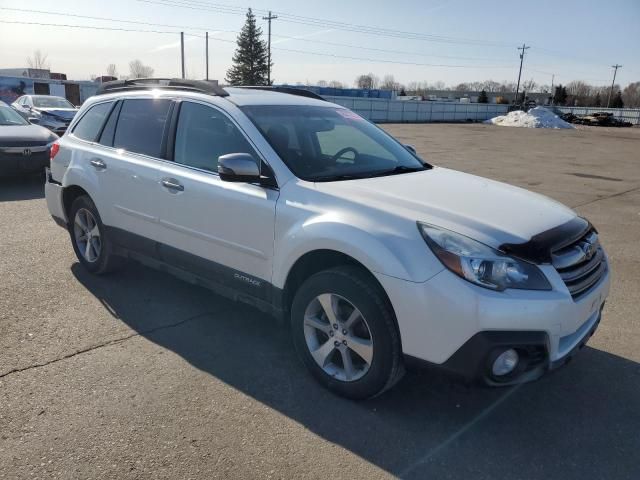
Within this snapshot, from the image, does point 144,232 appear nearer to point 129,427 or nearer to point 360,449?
point 129,427

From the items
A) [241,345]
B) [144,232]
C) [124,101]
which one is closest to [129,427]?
[241,345]

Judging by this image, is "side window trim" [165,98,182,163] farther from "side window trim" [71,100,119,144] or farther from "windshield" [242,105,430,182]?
"side window trim" [71,100,119,144]

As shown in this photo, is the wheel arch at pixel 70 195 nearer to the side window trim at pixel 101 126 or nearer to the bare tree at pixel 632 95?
the side window trim at pixel 101 126

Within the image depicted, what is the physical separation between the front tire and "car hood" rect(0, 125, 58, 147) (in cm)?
850

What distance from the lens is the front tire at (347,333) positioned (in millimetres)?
2846

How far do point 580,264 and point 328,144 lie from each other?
1.96 m

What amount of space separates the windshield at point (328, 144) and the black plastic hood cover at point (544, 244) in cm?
123

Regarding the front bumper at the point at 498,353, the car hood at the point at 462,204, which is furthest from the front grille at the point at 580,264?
the front bumper at the point at 498,353

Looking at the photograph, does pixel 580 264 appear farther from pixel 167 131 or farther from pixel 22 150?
pixel 22 150

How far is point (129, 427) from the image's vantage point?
2.87 m

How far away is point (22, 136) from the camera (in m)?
9.73

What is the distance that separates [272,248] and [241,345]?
92 cm

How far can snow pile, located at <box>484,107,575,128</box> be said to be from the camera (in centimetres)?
4900

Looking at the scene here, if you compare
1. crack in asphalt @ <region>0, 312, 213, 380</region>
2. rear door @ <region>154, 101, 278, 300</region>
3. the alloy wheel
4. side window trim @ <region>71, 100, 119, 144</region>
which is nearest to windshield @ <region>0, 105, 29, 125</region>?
side window trim @ <region>71, 100, 119, 144</region>
